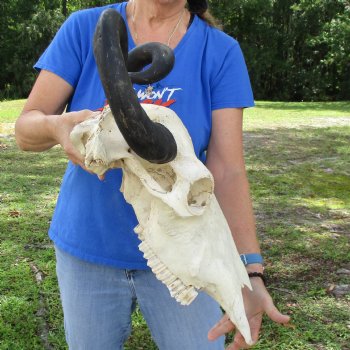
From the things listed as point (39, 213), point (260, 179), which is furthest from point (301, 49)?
point (39, 213)

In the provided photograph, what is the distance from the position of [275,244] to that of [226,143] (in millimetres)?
3067

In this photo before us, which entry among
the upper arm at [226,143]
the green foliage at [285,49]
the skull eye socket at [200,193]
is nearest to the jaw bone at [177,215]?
the skull eye socket at [200,193]

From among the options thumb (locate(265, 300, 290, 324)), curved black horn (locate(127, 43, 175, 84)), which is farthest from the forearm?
thumb (locate(265, 300, 290, 324))

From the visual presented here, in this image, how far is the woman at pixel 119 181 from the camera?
68.1 inches

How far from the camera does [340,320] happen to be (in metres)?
3.49

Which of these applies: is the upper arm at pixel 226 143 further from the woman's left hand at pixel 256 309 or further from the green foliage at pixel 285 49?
the green foliage at pixel 285 49

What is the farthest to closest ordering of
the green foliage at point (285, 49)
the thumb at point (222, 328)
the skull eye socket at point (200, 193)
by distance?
the green foliage at point (285, 49), the thumb at point (222, 328), the skull eye socket at point (200, 193)

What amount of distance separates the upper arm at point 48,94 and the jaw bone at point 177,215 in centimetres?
42

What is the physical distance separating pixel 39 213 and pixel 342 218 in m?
3.11

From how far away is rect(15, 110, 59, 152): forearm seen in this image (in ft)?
4.95

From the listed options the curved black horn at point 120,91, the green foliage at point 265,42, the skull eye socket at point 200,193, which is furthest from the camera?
the green foliage at point 265,42

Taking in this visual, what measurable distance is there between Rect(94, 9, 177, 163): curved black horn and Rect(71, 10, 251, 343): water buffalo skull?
0.09 feet

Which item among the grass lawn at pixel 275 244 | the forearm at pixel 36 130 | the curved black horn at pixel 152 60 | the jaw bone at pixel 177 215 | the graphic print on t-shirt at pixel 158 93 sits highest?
the curved black horn at pixel 152 60

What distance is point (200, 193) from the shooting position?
1.42m
